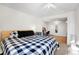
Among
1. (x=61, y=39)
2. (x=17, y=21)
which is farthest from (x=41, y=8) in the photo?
(x=61, y=39)

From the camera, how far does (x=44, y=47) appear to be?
1.04m

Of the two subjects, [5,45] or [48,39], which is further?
[48,39]

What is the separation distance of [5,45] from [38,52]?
386mm

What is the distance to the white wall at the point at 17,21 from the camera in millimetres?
1073

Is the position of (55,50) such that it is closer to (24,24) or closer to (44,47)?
(44,47)

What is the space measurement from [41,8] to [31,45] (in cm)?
47

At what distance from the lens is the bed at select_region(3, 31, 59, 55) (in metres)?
0.99

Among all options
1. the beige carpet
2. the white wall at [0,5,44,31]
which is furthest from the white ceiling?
the beige carpet

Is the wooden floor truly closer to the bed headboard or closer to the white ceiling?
the white ceiling

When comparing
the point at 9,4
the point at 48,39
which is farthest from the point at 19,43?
the point at 9,4

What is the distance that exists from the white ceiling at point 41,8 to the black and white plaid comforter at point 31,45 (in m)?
0.31

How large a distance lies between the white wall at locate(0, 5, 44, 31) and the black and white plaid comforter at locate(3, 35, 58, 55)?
14cm

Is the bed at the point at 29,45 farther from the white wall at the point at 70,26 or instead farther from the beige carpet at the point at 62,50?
the white wall at the point at 70,26

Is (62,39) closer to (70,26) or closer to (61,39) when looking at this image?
(61,39)
